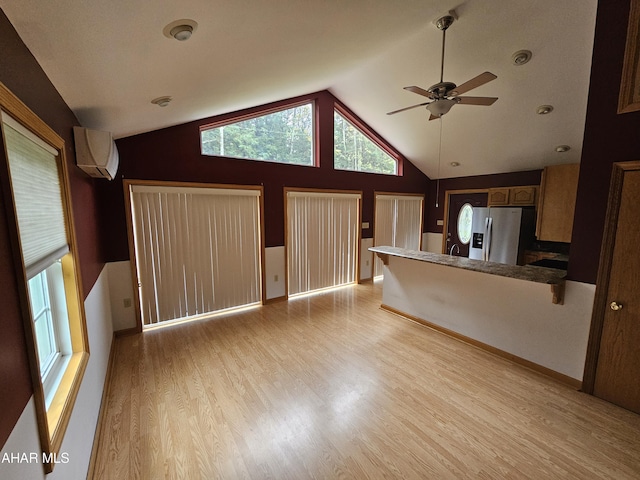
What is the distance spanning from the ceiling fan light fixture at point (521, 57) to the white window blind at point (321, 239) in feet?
9.50

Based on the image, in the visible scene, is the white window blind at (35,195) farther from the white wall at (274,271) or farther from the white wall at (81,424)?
the white wall at (274,271)

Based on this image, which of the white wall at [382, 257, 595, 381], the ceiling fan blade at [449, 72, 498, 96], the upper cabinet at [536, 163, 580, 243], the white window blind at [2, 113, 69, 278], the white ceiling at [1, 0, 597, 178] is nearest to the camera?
the white window blind at [2, 113, 69, 278]

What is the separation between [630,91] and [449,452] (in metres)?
2.84

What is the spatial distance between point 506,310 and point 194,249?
3.78 meters

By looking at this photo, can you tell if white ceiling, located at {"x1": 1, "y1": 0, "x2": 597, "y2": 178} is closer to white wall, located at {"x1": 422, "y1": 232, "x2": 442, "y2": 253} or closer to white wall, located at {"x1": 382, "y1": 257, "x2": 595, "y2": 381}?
white wall, located at {"x1": 422, "y1": 232, "x2": 442, "y2": 253}

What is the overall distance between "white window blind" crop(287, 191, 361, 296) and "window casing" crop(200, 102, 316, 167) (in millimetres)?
690

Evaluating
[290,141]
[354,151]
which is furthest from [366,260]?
[290,141]

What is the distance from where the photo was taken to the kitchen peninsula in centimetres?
236

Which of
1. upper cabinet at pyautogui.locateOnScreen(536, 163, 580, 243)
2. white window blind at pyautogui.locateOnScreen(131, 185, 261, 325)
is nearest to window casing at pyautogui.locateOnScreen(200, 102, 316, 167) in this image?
white window blind at pyautogui.locateOnScreen(131, 185, 261, 325)

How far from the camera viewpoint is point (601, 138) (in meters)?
2.12

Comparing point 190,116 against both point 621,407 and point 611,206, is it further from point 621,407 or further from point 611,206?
point 621,407

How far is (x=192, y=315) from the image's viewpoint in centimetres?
379

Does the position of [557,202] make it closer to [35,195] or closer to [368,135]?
[368,135]

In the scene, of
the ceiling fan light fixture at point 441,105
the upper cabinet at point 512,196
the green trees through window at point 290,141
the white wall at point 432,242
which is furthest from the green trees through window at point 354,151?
the ceiling fan light fixture at point 441,105
